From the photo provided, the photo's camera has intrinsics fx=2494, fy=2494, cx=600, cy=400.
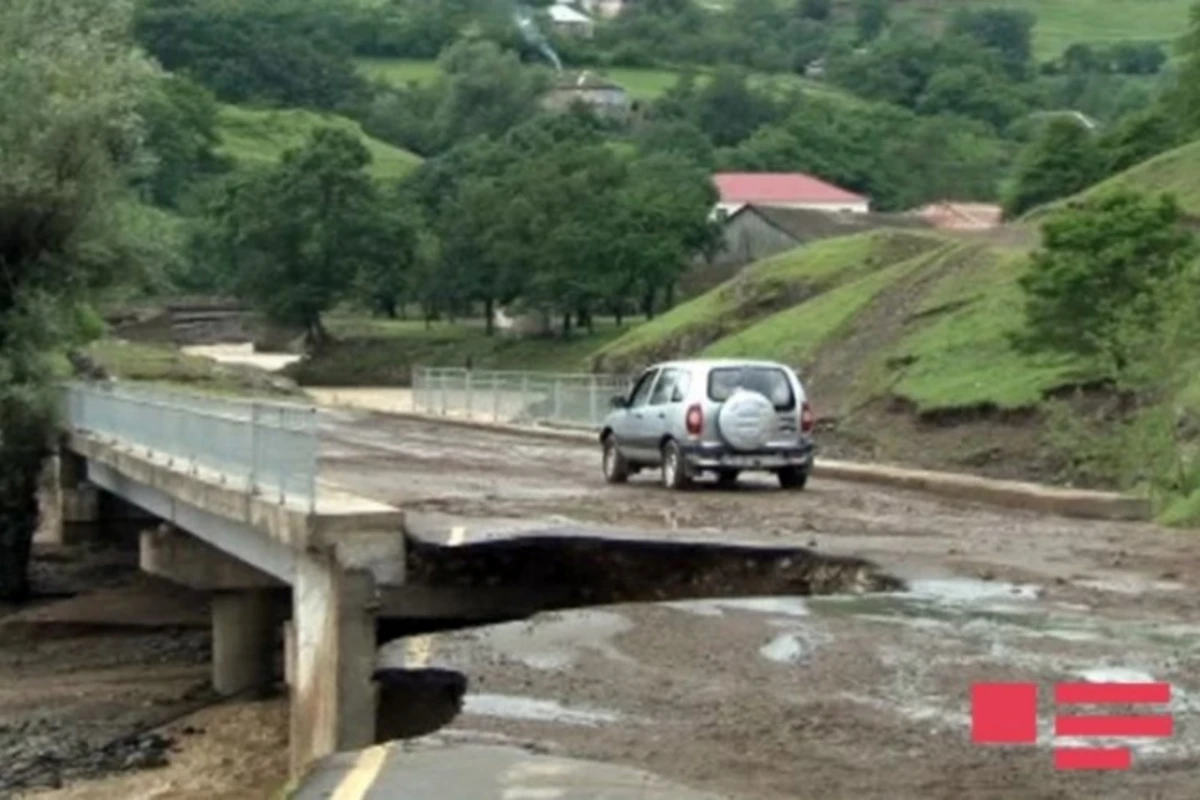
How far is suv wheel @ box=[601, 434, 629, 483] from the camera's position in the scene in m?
32.2

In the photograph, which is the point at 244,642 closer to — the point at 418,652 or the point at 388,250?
the point at 418,652

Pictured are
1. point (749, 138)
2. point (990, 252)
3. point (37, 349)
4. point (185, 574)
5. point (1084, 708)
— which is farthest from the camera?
point (749, 138)

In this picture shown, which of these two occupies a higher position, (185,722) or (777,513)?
(777,513)

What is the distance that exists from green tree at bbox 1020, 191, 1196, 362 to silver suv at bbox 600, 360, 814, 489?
302 inches

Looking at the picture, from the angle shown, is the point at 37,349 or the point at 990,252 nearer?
the point at 37,349

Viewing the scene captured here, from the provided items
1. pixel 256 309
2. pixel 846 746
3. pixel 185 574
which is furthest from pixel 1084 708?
pixel 256 309

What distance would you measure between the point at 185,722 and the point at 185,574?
9.64 feet

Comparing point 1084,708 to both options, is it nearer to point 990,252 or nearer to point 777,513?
point 777,513

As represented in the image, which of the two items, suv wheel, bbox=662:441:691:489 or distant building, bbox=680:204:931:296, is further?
distant building, bbox=680:204:931:296

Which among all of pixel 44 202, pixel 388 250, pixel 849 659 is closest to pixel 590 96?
pixel 388 250

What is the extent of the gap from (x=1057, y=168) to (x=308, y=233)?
32540 mm

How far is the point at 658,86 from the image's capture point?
632ft

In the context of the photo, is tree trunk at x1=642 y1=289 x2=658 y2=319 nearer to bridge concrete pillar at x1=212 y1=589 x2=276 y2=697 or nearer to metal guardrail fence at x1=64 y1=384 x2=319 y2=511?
metal guardrail fence at x1=64 y1=384 x2=319 y2=511
